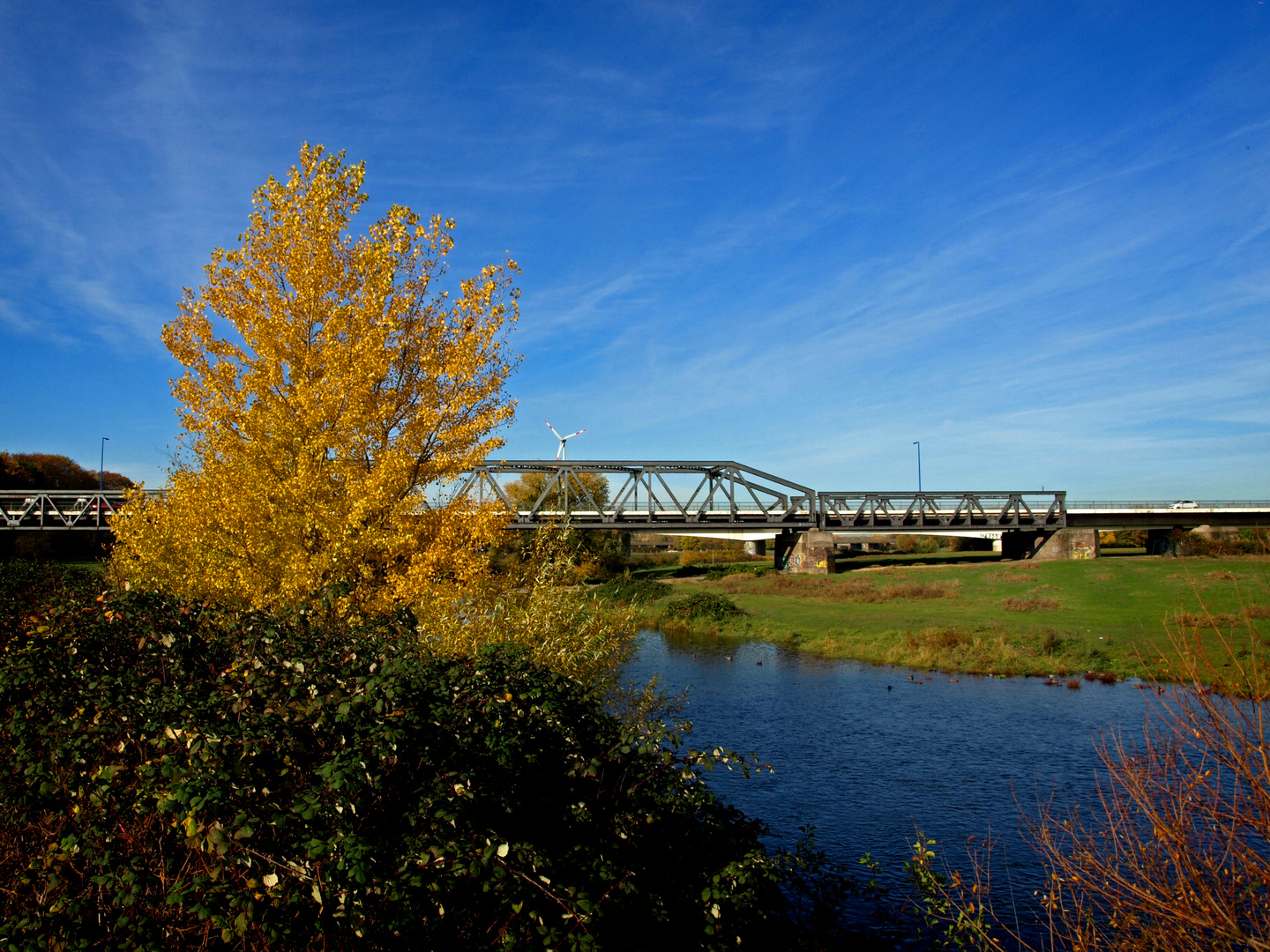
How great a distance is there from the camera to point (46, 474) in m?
111

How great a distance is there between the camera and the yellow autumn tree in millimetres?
13492

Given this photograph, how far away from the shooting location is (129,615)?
8.38m

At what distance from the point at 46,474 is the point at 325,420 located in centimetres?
12260

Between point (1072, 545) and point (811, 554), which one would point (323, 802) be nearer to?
point (811, 554)

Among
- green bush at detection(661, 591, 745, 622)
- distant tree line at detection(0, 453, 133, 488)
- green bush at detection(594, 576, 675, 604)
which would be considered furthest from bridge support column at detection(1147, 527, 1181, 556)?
distant tree line at detection(0, 453, 133, 488)

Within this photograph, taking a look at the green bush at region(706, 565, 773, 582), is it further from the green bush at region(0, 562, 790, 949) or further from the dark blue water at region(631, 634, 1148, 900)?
the green bush at region(0, 562, 790, 949)

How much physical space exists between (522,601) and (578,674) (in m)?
2.60

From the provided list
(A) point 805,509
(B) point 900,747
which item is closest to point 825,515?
(A) point 805,509

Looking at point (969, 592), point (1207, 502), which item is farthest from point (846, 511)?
point (1207, 502)

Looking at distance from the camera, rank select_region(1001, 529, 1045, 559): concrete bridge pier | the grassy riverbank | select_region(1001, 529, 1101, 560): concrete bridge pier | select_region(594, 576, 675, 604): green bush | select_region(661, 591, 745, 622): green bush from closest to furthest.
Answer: the grassy riverbank < select_region(661, 591, 745, 622): green bush < select_region(594, 576, 675, 604): green bush < select_region(1001, 529, 1101, 560): concrete bridge pier < select_region(1001, 529, 1045, 559): concrete bridge pier

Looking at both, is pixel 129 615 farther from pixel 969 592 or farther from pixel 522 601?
pixel 969 592

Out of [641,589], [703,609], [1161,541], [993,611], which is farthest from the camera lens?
[1161,541]

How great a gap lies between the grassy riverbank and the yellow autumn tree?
17.3m

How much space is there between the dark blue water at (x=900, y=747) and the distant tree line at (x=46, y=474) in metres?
99.9
